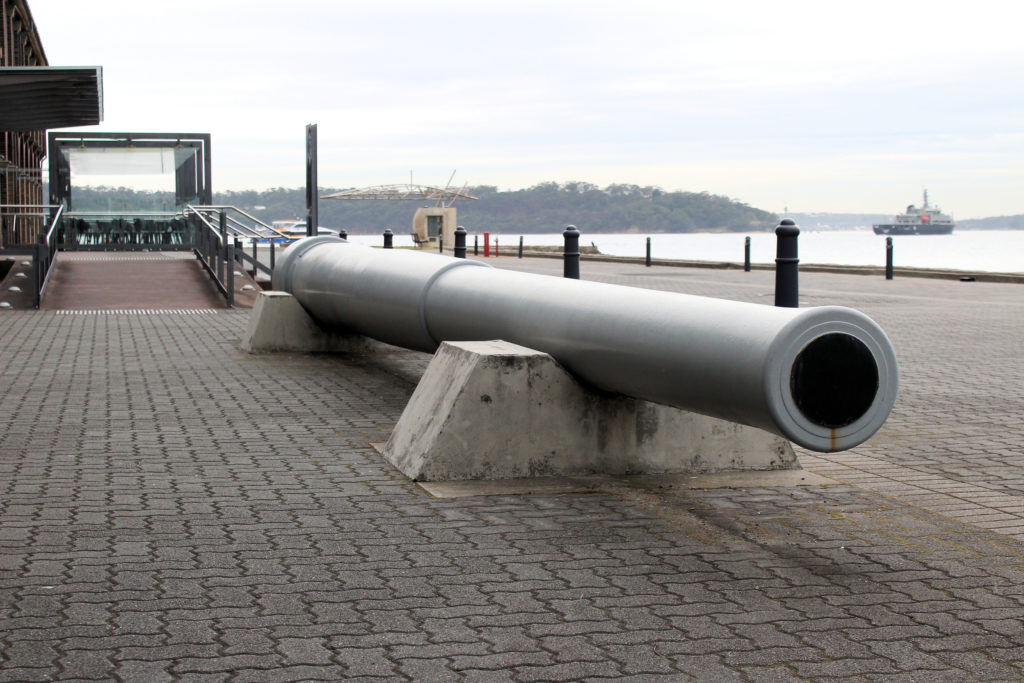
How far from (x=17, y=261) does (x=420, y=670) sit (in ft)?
77.1

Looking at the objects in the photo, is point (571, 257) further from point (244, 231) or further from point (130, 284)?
point (244, 231)

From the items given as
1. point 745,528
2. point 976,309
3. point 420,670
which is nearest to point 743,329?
point 745,528

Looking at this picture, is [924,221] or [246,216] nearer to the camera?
[246,216]

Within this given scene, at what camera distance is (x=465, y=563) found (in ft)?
15.2

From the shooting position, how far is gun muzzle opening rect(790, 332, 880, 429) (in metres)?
4.80

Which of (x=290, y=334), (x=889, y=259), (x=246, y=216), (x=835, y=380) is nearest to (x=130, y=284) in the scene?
(x=246, y=216)

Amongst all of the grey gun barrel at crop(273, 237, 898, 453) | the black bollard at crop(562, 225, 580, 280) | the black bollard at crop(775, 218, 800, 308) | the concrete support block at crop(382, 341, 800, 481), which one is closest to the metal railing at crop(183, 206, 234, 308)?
the black bollard at crop(562, 225, 580, 280)

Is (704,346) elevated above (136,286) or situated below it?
above

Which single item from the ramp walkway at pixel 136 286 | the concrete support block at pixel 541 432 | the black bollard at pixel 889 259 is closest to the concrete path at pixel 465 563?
the concrete support block at pixel 541 432

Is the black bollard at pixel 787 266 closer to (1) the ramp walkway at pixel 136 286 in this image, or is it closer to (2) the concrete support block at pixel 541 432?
(2) the concrete support block at pixel 541 432

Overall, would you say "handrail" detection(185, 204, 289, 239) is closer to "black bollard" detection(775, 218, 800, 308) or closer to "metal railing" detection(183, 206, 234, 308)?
"metal railing" detection(183, 206, 234, 308)

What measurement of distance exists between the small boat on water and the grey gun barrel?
125895 mm

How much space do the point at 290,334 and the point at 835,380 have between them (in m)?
7.93

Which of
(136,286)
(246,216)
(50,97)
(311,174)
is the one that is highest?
(50,97)
